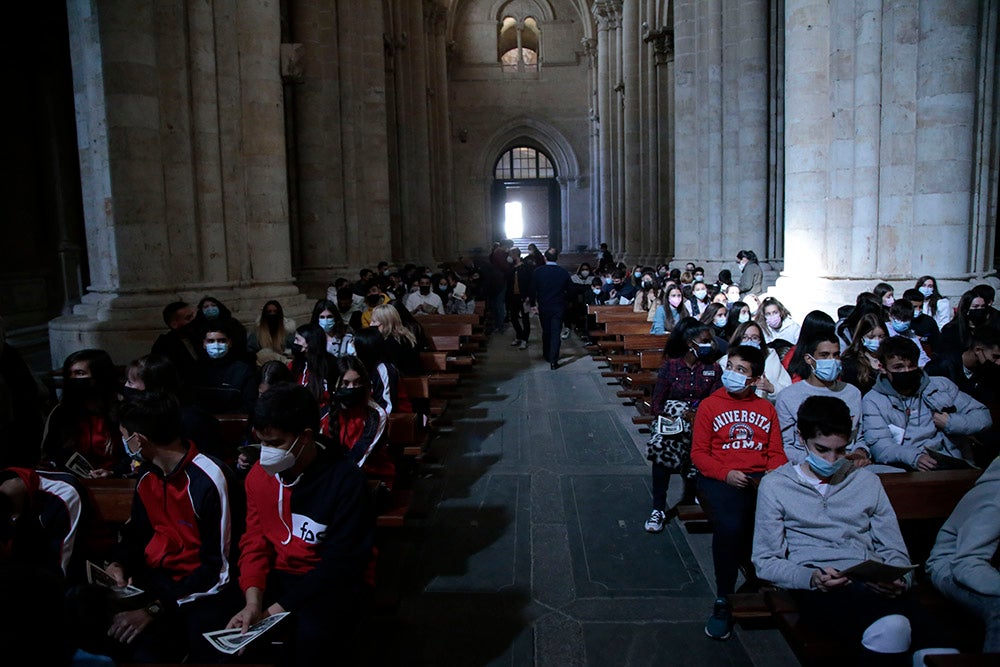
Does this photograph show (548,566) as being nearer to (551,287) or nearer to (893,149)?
(893,149)

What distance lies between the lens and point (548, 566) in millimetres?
5062

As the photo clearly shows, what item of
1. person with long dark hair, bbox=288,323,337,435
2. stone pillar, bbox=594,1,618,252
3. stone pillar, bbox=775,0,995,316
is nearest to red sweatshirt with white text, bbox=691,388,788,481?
person with long dark hair, bbox=288,323,337,435

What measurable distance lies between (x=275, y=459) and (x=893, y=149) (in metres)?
8.13

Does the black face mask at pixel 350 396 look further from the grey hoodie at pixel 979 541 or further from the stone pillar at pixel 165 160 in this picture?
the stone pillar at pixel 165 160

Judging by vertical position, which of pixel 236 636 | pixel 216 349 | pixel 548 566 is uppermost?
pixel 216 349

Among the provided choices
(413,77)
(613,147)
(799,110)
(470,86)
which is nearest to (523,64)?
(470,86)

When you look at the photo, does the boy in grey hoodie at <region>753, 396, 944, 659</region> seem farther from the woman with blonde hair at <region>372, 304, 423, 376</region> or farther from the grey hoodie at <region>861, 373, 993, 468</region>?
the woman with blonde hair at <region>372, 304, 423, 376</region>

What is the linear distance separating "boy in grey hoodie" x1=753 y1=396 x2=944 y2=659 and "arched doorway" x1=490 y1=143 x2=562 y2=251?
35.9m

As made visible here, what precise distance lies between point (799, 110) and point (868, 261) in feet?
7.36

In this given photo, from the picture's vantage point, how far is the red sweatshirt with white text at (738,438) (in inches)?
175

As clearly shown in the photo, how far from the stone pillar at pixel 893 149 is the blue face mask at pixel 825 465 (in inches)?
240

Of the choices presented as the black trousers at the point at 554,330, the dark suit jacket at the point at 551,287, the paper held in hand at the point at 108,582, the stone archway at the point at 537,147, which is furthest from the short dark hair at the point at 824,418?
the stone archway at the point at 537,147

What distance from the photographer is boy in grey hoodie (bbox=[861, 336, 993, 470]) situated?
4547 millimetres

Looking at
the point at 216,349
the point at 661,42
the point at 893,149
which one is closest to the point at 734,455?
the point at 216,349
